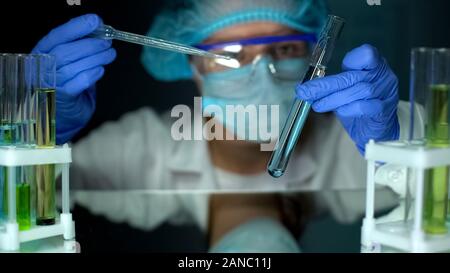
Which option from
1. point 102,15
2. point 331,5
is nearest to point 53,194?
point 102,15

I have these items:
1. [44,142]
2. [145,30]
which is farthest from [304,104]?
[145,30]

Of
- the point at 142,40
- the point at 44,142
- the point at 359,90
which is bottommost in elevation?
the point at 44,142

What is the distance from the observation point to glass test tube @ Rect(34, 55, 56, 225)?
109 centimetres

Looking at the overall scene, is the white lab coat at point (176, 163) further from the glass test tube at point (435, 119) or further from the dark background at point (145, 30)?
the glass test tube at point (435, 119)

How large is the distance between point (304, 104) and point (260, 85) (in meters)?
0.68

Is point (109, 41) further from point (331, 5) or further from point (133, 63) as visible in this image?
point (331, 5)

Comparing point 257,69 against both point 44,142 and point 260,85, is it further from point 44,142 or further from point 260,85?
point 44,142

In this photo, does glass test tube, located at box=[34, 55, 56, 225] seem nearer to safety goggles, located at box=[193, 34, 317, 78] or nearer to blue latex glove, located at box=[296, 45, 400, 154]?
blue latex glove, located at box=[296, 45, 400, 154]

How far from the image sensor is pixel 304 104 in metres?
1.33

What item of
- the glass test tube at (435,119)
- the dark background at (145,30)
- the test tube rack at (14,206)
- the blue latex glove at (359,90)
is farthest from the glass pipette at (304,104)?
the dark background at (145,30)

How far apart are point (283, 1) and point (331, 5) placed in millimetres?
177

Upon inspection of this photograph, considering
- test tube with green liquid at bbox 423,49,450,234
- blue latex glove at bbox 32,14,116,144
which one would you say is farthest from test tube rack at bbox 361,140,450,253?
Answer: blue latex glove at bbox 32,14,116,144

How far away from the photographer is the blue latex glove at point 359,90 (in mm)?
1315
